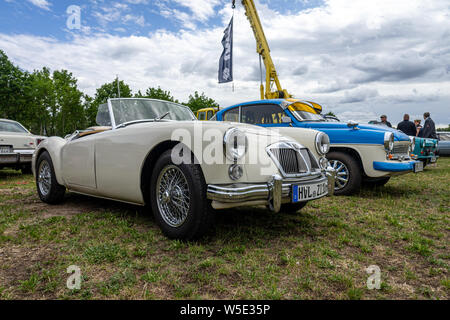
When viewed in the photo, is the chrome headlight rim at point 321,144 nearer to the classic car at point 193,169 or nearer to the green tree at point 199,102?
the classic car at point 193,169

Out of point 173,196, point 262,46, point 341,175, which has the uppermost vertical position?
point 262,46

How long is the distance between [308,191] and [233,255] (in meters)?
0.91

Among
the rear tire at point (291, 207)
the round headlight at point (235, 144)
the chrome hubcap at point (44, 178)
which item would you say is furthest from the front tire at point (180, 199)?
the chrome hubcap at point (44, 178)

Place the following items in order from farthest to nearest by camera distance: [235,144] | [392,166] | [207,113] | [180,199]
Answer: [207,113]
[392,166]
[180,199]
[235,144]

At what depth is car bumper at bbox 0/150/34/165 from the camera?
6.90m

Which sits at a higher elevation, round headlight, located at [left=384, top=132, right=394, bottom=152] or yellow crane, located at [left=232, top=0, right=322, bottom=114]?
yellow crane, located at [left=232, top=0, right=322, bottom=114]

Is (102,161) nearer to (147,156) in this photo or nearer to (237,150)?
(147,156)

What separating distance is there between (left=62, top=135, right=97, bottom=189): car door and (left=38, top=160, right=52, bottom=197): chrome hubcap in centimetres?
53

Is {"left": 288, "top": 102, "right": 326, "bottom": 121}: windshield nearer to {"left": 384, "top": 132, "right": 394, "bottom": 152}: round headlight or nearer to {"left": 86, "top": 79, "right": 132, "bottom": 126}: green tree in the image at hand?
{"left": 384, "top": 132, "right": 394, "bottom": 152}: round headlight

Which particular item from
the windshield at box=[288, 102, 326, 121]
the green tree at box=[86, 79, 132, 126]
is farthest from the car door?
the green tree at box=[86, 79, 132, 126]

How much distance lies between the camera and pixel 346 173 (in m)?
5.06

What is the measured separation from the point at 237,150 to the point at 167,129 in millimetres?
686

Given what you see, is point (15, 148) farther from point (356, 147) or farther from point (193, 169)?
point (356, 147)

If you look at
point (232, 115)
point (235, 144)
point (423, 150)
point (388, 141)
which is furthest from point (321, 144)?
point (423, 150)
